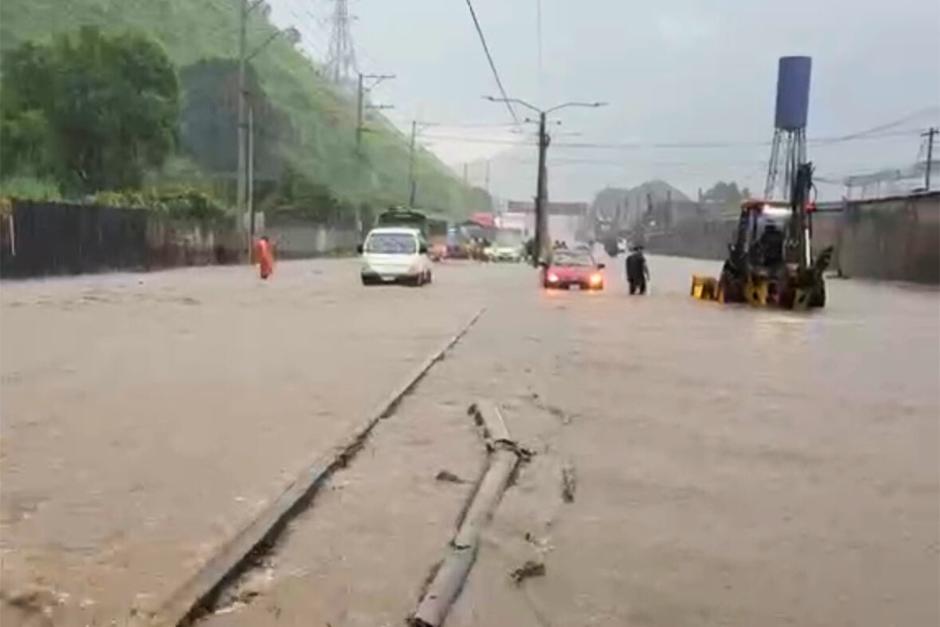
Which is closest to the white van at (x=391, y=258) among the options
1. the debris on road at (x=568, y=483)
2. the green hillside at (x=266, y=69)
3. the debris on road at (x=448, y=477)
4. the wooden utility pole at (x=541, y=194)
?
the green hillside at (x=266, y=69)

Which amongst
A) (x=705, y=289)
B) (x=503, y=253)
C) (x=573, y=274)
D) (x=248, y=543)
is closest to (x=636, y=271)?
(x=705, y=289)

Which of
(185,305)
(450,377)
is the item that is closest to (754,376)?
(450,377)

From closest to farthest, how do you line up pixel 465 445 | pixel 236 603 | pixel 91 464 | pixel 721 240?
1. pixel 236 603
2. pixel 91 464
3. pixel 465 445
4. pixel 721 240

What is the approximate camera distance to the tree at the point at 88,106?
5609 centimetres

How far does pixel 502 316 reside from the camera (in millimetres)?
24766

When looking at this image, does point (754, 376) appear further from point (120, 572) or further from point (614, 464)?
point (120, 572)

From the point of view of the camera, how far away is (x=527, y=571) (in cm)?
614

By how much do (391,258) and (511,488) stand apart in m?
29.7

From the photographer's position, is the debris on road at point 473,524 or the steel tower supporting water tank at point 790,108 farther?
the steel tower supporting water tank at point 790,108

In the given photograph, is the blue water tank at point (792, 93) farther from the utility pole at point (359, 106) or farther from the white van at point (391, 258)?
the utility pole at point (359, 106)

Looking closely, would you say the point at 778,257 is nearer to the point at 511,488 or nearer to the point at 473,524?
the point at 511,488

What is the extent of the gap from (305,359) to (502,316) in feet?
31.8

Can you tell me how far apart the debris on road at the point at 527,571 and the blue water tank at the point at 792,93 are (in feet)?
135

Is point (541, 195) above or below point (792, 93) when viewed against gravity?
below
